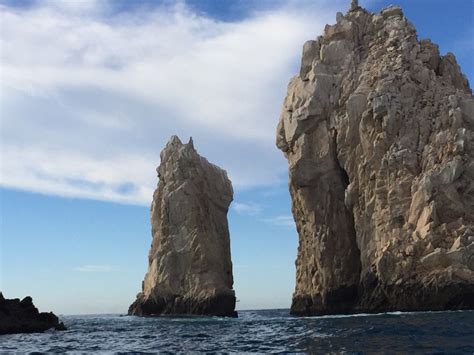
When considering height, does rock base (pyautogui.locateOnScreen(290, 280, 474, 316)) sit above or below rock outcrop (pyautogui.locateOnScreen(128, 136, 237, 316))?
below

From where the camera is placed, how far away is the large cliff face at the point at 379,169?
5884cm

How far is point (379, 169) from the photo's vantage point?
225 ft

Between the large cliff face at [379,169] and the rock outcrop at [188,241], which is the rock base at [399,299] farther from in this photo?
the rock outcrop at [188,241]

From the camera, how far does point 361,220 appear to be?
69.4 metres

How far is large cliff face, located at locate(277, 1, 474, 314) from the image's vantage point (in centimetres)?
5884

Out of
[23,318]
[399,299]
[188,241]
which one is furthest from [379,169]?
[23,318]

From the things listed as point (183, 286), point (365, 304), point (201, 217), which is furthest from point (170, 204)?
point (365, 304)

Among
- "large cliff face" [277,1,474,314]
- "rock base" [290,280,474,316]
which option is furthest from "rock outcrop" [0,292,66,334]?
"large cliff face" [277,1,474,314]

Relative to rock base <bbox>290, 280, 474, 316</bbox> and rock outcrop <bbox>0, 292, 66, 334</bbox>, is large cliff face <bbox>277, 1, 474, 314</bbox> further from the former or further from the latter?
rock outcrop <bbox>0, 292, 66, 334</bbox>

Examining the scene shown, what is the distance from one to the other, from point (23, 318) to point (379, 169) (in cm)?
4066

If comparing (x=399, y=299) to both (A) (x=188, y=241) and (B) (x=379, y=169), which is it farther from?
(A) (x=188, y=241)

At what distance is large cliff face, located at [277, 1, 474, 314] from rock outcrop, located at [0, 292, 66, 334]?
32.0 meters

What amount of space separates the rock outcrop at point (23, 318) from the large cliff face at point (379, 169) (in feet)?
105

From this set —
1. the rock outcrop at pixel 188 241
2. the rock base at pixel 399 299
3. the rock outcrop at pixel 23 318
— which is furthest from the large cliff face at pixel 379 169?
the rock outcrop at pixel 23 318
